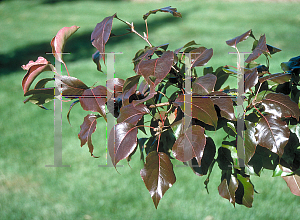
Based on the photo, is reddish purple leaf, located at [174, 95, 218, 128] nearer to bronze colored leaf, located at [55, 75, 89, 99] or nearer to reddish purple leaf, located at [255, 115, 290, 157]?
reddish purple leaf, located at [255, 115, 290, 157]

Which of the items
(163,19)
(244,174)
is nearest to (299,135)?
(244,174)

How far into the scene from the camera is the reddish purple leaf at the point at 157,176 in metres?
0.75

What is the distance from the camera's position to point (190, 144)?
76cm

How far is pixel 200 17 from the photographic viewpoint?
9102 millimetres

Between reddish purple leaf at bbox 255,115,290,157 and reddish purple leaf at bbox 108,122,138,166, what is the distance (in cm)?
33

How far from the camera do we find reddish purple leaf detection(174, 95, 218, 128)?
0.74m

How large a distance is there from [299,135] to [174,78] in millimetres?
420

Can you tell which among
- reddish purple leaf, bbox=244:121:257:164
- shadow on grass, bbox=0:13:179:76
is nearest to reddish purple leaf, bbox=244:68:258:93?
reddish purple leaf, bbox=244:121:257:164

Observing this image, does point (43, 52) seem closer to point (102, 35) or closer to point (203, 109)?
point (102, 35)

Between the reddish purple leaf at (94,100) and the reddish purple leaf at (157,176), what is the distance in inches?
7.0

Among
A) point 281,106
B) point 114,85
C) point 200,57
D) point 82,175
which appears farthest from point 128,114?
point 82,175

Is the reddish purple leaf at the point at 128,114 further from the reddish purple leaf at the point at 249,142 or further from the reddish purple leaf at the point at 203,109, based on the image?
the reddish purple leaf at the point at 249,142

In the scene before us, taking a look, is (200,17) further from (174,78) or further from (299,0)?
(174,78)

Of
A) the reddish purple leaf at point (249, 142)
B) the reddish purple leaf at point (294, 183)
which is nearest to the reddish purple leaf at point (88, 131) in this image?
the reddish purple leaf at point (249, 142)
